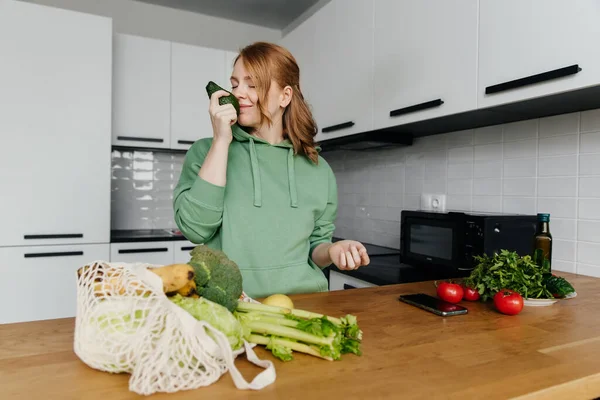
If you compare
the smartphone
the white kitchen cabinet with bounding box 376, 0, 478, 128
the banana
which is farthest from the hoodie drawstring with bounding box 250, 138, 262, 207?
the white kitchen cabinet with bounding box 376, 0, 478, 128

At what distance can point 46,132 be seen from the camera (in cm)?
234

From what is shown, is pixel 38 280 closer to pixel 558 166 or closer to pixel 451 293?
pixel 451 293

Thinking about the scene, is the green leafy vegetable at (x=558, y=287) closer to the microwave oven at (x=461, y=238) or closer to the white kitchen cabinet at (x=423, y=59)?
the microwave oven at (x=461, y=238)

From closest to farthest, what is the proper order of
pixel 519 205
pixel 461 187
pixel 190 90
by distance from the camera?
pixel 519 205 → pixel 461 187 → pixel 190 90

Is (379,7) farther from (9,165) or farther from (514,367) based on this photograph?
(9,165)

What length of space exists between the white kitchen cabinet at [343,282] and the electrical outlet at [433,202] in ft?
1.87

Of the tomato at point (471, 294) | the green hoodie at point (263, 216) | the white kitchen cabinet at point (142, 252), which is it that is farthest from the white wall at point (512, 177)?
the white kitchen cabinet at point (142, 252)

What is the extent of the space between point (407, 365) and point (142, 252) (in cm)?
225

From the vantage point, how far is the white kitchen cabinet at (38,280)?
2266 millimetres

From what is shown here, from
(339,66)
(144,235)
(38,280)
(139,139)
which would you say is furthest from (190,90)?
(38,280)

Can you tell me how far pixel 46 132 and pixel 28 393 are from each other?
2.14 meters

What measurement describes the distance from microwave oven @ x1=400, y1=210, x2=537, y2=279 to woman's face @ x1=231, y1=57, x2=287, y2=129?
0.89 metres

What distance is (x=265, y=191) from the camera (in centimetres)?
127

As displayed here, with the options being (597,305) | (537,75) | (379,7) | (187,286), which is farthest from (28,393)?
(379,7)
